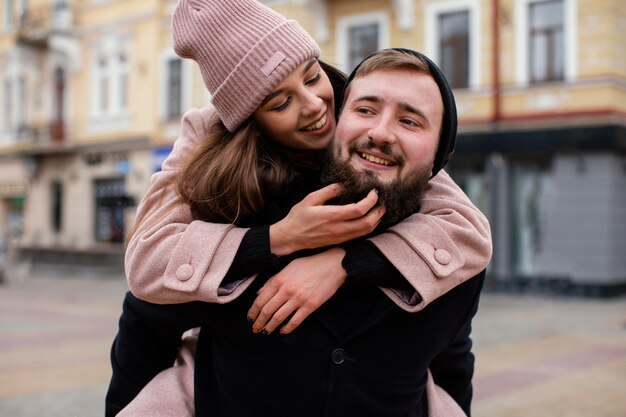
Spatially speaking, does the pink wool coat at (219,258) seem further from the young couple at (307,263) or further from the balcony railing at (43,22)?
the balcony railing at (43,22)

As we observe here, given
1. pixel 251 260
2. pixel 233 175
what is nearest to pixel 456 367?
pixel 251 260

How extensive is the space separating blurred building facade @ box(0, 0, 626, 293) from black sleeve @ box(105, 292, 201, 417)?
11.6 m

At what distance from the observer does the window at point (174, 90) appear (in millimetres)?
21531

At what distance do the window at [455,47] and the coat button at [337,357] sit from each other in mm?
15574

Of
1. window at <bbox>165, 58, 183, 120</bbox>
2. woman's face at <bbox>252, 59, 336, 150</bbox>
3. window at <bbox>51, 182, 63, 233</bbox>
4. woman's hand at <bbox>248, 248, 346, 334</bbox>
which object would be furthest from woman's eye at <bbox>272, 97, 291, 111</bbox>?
window at <bbox>51, 182, 63, 233</bbox>

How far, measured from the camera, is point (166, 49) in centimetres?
2180

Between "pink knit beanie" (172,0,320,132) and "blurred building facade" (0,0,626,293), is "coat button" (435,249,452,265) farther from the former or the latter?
"blurred building facade" (0,0,626,293)

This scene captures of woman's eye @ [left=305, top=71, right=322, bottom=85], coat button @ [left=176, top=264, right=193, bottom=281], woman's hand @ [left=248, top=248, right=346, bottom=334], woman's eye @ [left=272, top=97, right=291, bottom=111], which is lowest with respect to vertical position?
woman's hand @ [left=248, top=248, right=346, bottom=334]

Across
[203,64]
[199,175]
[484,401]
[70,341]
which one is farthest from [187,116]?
[70,341]

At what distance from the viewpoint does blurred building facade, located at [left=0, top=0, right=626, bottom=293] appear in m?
14.7

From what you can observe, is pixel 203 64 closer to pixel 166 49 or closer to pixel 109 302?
pixel 109 302

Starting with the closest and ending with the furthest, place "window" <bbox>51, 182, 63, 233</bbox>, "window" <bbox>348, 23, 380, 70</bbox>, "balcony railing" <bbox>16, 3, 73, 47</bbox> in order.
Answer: "window" <bbox>348, 23, 380, 70</bbox> < "balcony railing" <bbox>16, 3, 73, 47</bbox> < "window" <bbox>51, 182, 63, 233</bbox>

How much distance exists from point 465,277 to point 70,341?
8.85 m

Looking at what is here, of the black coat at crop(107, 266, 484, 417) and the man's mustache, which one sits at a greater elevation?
the man's mustache
